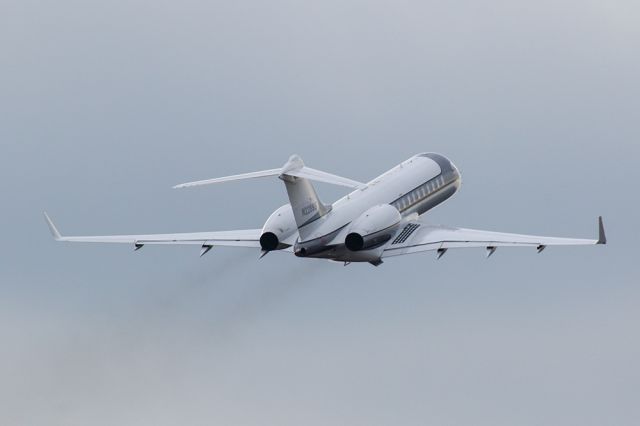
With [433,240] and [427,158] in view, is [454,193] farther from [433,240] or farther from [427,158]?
[433,240]

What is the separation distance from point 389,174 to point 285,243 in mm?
14356

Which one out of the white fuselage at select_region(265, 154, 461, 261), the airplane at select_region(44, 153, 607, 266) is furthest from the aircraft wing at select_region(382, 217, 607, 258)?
the white fuselage at select_region(265, 154, 461, 261)

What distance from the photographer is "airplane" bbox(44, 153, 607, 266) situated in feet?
308

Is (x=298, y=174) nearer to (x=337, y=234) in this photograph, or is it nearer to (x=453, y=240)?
(x=337, y=234)

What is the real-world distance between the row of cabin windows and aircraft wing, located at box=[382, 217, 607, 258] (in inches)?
168

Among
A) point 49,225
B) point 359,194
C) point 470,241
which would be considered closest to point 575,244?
point 470,241

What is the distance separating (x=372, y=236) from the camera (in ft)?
312

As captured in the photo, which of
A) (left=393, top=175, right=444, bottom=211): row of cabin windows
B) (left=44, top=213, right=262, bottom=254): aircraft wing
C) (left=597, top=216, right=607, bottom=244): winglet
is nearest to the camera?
(left=597, top=216, right=607, bottom=244): winglet

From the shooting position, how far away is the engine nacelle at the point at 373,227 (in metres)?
94.2

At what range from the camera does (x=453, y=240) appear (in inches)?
3799

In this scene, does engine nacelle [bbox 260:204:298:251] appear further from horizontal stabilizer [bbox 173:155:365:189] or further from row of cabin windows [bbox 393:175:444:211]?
row of cabin windows [bbox 393:175:444:211]

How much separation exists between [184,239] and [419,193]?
1653cm

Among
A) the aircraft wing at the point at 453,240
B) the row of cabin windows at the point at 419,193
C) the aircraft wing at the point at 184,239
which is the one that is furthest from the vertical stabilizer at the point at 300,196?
the row of cabin windows at the point at 419,193

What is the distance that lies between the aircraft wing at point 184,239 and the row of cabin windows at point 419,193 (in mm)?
9993
